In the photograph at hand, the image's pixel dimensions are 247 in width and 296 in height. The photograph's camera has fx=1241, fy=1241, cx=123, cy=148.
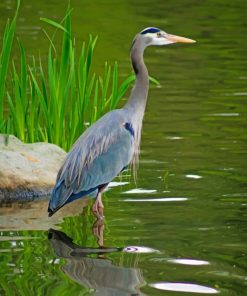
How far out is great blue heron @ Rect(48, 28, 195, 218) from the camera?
9312mm

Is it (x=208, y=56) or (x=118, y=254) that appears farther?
(x=208, y=56)

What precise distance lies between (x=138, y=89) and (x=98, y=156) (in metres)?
0.66

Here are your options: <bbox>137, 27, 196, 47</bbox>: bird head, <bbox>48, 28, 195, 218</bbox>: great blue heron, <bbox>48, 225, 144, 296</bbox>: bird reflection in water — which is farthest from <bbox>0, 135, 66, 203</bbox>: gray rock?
<bbox>48, 225, 144, 296</bbox>: bird reflection in water

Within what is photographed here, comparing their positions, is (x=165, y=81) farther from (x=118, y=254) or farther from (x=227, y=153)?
(x=118, y=254)

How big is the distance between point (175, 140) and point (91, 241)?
11.5 ft

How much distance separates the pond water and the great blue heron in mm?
267

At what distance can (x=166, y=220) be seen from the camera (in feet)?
30.3

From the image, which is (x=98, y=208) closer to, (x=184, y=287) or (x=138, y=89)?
(x=138, y=89)

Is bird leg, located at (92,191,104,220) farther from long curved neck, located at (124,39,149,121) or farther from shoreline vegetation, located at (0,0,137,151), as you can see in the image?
shoreline vegetation, located at (0,0,137,151)

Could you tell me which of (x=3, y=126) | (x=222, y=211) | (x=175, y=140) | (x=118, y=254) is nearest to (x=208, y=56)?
(x=175, y=140)

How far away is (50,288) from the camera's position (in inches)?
294

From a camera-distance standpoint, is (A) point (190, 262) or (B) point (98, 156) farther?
(B) point (98, 156)

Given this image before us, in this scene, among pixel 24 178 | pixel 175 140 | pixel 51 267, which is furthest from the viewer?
pixel 175 140

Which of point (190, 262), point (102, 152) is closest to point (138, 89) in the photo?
point (102, 152)
